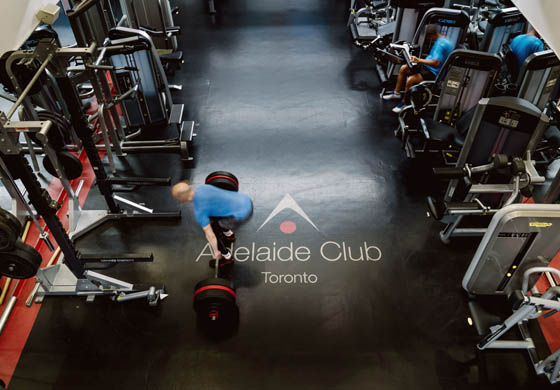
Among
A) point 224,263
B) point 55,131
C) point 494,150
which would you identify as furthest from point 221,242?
point 494,150

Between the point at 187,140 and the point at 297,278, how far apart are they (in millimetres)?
2832

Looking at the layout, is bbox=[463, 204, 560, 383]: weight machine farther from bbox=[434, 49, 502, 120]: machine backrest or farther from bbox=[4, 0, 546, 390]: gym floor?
bbox=[434, 49, 502, 120]: machine backrest

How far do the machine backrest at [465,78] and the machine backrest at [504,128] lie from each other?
1.09 meters

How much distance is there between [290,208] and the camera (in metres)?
5.53

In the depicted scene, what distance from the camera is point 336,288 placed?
4633 millimetres

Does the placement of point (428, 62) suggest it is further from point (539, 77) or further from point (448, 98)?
point (539, 77)

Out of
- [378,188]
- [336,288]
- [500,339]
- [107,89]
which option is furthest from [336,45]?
[500,339]

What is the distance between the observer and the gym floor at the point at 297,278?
3953mm

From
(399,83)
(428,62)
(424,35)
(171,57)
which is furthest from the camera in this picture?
(171,57)

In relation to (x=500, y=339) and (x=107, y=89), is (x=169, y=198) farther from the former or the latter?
(x=500, y=339)

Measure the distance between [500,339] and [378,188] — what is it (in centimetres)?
240

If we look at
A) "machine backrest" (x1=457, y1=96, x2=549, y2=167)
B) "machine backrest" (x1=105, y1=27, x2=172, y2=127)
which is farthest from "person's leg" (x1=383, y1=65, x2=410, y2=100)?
"machine backrest" (x1=105, y1=27, x2=172, y2=127)

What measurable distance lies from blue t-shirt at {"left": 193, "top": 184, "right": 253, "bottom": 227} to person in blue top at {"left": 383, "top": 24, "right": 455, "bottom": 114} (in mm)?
3698

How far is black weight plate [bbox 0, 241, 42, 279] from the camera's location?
3488 mm
